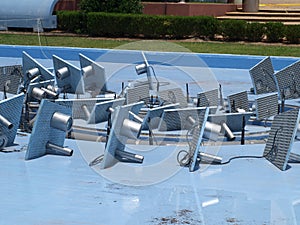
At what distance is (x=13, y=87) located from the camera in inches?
351

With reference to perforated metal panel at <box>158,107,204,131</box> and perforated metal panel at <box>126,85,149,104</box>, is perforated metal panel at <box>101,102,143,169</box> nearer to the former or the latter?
perforated metal panel at <box>158,107,204,131</box>

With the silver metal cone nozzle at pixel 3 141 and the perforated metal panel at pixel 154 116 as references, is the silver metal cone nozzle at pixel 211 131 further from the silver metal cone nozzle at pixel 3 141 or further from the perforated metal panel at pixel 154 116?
the silver metal cone nozzle at pixel 3 141

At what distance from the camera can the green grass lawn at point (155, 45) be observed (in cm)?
1688

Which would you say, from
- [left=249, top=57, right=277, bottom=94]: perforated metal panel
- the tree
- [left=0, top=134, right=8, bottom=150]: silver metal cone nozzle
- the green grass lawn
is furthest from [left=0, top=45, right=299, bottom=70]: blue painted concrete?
[left=0, top=134, right=8, bottom=150]: silver metal cone nozzle

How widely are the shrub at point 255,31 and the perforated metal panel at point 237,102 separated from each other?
11.3m

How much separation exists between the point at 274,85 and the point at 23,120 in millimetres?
3533

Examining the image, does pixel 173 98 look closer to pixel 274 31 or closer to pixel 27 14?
pixel 274 31

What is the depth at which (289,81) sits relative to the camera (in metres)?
9.01

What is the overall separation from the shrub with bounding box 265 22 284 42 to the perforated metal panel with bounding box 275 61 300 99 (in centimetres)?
985

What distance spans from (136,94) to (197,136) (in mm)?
1944

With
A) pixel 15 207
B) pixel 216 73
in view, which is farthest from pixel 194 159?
pixel 216 73

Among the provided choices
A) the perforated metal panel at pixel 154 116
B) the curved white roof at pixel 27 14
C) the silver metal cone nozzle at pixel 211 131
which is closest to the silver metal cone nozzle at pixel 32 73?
the perforated metal panel at pixel 154 116

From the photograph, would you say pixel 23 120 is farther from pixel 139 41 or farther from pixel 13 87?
pixel 139 41

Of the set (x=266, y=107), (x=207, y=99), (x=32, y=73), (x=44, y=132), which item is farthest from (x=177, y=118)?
(x=32, y=73)
